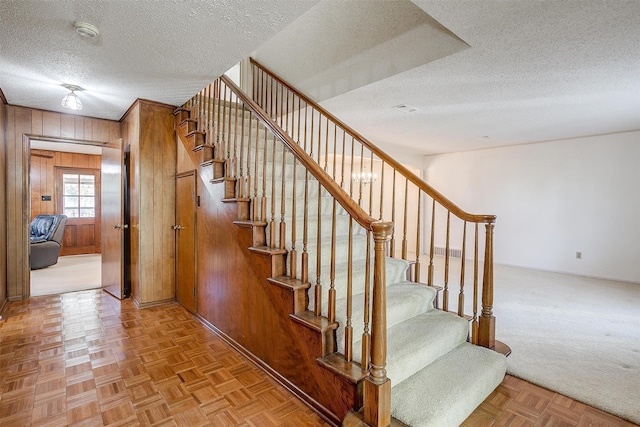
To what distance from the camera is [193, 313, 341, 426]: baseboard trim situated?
1764 mm

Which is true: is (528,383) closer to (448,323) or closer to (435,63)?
(448,323)

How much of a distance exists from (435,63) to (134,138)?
327 centimetres

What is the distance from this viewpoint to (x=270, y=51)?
3.95m

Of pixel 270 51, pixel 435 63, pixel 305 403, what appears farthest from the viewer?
pixel 270 51

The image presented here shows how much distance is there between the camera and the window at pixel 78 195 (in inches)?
280

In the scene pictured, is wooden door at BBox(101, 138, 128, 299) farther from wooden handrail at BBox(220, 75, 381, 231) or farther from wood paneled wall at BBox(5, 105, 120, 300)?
wooden handrail at BBox(220, 75, 381, 231)

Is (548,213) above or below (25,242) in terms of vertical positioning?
above

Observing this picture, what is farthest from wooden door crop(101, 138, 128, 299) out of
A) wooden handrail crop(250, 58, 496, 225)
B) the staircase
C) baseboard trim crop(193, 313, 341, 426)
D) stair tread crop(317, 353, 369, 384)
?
stair tread crop(317, 353, 369, 384)

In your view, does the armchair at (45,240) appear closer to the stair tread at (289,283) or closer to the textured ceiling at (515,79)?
the textured ceiling at (515,79)

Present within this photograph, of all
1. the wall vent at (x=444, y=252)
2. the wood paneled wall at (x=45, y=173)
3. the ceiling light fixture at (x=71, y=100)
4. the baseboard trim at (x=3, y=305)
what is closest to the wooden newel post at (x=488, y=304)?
the ceiling light fixture at (x=71, y=100)

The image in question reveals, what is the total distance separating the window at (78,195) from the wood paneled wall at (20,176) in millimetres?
3993

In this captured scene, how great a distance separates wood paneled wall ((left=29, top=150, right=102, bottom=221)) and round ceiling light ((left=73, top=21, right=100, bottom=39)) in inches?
254

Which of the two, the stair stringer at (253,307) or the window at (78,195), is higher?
the window at (78,195)

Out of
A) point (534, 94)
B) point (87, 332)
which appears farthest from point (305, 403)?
point (534, 94)
